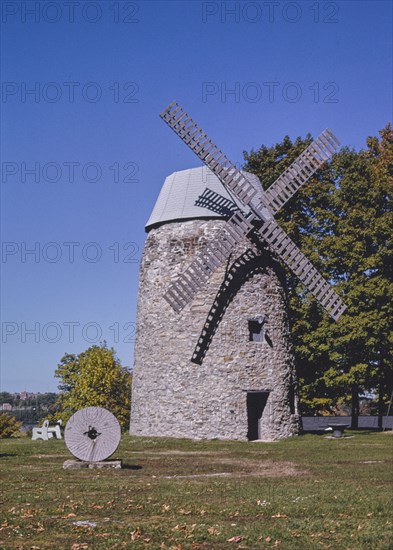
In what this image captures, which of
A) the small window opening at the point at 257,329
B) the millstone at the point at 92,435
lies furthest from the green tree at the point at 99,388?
the millstone at the point at 92,435

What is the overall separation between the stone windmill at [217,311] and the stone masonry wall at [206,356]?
0.14 ft

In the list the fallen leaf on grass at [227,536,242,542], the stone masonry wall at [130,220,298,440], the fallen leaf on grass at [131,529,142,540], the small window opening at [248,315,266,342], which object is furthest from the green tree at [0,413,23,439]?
the fallen leaf on grass at [227,536,242,542]

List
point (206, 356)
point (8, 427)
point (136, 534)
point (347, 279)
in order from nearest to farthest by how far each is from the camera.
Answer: point (136, 534) < point (206, 356) < point (347, 279) < point (8, 427)

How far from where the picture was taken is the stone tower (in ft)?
101

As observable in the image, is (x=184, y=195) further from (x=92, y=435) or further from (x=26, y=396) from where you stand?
(x=26, y=396)

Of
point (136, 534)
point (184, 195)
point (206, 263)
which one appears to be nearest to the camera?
point (136, 534)

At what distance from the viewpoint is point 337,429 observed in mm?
31734

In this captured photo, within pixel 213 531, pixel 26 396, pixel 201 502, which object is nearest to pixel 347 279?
pixel 201 502

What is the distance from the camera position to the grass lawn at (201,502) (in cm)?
1010

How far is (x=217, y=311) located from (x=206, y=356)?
189 cm

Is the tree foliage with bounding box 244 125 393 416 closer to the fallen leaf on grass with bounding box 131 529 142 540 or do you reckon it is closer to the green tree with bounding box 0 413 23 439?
the green tree with bounding box 0 413 23 439

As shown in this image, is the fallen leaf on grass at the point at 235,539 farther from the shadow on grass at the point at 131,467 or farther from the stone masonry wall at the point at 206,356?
the stone masonry wall at the point at 206,356

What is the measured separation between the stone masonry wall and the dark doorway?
12.9 inches

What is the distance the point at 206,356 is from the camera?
30766 millimetres
